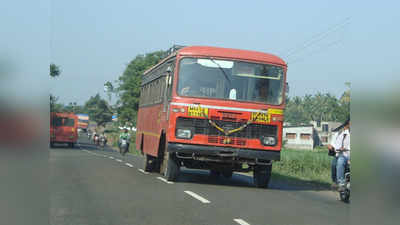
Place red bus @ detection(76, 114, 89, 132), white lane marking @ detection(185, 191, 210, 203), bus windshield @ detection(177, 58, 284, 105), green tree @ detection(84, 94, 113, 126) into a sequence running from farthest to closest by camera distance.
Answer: green tree @ detection(84, 94, 113, 126)
red bus @ detection(76, 114, 89, 132)
bus windshield @ detection(177, 58, 284, 105)
white lane marking @ detection(185, 191, 210, 203)

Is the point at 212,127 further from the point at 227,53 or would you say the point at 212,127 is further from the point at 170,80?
the point at 227,53

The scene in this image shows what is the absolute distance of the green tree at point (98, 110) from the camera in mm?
155625

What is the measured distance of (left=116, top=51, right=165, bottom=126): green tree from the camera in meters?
74.1

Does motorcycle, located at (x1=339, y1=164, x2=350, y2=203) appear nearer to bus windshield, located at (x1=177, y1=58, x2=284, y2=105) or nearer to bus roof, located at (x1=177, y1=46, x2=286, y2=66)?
bus windshield, located at (x1=177, y1=58, x2=284, y2=105)

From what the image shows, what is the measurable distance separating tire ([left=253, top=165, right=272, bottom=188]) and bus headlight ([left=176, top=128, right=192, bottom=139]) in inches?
90.4

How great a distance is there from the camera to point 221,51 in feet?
41.9

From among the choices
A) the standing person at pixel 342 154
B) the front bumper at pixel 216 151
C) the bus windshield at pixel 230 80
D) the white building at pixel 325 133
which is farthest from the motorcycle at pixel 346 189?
the white building at pixel 325 133

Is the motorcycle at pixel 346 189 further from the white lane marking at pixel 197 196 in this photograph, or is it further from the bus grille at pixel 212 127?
the white lane marking at pixel 197 196

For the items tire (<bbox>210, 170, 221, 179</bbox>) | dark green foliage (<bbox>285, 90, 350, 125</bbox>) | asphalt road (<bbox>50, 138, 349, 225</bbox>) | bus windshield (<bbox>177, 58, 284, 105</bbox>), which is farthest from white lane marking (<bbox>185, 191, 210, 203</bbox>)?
dark green foliage (<bbox>285, 90, 350, 125</bbox>)

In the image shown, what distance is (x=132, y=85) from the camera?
75750mm
